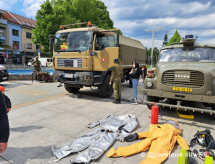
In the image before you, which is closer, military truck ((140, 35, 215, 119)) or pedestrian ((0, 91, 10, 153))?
pedestrian ((0, 91, 10, 153))

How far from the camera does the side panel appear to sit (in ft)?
23.8

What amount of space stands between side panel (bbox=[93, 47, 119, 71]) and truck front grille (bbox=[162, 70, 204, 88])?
9.60 feet

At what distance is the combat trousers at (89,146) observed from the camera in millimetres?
3046

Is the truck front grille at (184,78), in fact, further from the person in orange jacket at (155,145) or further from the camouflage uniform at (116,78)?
the camouflage uniform at (116,78)

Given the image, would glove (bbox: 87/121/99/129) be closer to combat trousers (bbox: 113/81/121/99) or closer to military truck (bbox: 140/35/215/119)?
military truck (bbox: 140/35/215/119)

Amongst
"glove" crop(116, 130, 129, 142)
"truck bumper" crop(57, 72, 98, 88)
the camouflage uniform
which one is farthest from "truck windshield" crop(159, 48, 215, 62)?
"glove" crop(116, 130, 129, 142)

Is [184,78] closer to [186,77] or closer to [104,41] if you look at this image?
[186,77]

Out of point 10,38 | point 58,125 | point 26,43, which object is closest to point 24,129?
point 58,125

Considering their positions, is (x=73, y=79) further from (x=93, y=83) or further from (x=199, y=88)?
(x=199, y=88)

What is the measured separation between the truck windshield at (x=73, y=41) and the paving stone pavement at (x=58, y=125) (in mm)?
2461

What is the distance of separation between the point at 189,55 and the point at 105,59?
11.3 ft

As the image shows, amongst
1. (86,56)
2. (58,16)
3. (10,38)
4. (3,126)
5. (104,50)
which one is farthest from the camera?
(10,38)

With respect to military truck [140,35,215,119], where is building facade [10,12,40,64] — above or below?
above

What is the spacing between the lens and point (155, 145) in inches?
126
